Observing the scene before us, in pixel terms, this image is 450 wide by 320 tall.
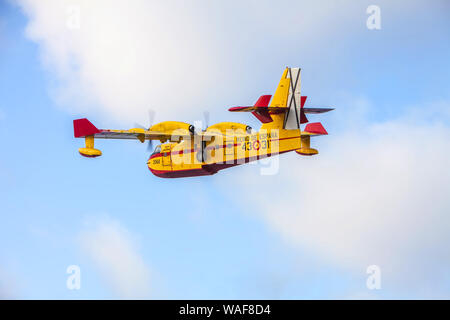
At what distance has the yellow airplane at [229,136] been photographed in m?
40.2

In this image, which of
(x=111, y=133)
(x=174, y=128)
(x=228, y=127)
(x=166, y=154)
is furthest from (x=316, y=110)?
(x=111, y=133)

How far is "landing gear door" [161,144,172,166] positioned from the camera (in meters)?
45.1

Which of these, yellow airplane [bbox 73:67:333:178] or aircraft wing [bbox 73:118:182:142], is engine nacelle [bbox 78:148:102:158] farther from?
aircraft wing [bbox 73:118:182:142]

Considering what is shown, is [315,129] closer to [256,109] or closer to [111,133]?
[256,109]

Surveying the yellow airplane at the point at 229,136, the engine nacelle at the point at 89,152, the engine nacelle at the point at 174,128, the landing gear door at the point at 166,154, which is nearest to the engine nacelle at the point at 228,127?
the yellow airplane at the point at 229,136

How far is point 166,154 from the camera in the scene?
4528cm

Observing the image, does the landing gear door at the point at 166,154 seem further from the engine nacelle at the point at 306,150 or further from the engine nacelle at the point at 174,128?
the engine nacelle at the point at 306,150

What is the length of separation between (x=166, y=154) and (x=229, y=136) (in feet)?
16.4

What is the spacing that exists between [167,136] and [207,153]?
2441mm

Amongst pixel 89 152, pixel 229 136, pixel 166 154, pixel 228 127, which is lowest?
pixel 166 154

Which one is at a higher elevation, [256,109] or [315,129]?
[256,109]

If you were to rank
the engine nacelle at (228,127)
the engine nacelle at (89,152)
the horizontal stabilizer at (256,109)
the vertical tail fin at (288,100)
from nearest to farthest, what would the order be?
the horizontal stabilizer at (256,109) → the vertical tail fin at (288,100) → the engine nacelle at (89,152) → the engine nacelle at (228,127)
